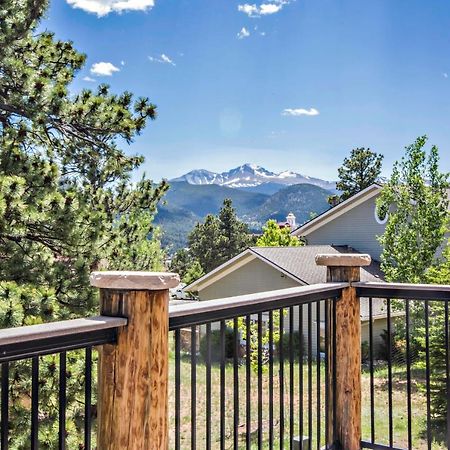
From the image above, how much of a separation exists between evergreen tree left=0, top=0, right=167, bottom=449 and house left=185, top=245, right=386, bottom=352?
7.93 m

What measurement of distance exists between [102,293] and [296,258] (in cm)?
1282

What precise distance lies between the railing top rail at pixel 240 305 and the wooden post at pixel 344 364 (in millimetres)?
165

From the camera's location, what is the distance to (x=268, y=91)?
3334 centimetres

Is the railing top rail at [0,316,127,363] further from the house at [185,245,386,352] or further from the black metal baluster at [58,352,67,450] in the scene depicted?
the house at [185,245,386,352]

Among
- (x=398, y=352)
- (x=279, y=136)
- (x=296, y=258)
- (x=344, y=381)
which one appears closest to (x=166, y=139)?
(x=279, y=136)

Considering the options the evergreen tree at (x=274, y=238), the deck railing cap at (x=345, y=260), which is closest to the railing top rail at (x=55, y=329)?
the deck railing cap at (x=345, y=260)

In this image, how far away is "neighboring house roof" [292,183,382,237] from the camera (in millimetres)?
14588

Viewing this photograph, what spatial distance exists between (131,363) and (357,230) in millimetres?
14637

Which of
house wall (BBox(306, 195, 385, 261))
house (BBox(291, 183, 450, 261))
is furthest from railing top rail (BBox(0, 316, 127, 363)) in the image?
house wall (BBox(306, 195, 385, 261))

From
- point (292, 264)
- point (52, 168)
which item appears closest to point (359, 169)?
point (292, 264)

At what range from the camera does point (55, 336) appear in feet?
4.03

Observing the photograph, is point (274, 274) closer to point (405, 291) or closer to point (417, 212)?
point (417, 212)

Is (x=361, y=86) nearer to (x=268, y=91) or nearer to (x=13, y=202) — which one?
(x=268, y=91)

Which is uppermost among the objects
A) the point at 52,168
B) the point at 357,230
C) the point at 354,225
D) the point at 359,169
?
the point at 359,169
